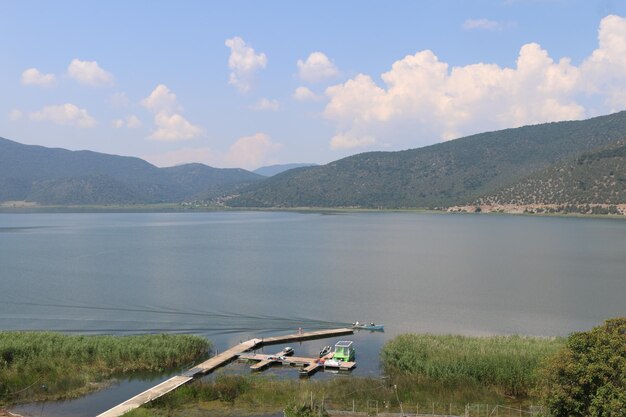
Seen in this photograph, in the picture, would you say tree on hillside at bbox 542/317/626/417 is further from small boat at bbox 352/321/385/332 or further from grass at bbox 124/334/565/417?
small boat at bbox 352/321/385/332

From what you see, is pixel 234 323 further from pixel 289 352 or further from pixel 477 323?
pixel 477 323

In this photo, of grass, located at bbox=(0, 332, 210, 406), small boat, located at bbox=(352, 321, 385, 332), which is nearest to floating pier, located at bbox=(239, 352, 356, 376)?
grass, located at bbox=(0, 332, 210, 406)

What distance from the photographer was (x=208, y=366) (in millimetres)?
35469

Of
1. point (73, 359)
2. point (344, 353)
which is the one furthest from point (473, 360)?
point (73, 359)

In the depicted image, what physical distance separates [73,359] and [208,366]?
8.18 meters

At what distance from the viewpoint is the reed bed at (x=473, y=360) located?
30.9 meters

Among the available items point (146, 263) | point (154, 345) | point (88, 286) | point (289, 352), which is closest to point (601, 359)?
point (289, 352)

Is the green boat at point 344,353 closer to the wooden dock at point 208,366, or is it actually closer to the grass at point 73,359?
the wooden dock at point 208,366

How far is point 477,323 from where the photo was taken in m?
49.1

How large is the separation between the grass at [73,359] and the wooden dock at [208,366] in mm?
2065

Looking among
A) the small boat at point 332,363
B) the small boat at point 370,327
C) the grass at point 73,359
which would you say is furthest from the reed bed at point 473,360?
the grass at point 73,359

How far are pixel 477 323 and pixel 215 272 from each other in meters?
41.1

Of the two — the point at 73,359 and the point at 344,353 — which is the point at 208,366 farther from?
the point at 344,353

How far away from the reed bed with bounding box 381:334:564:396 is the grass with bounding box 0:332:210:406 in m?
13.6
